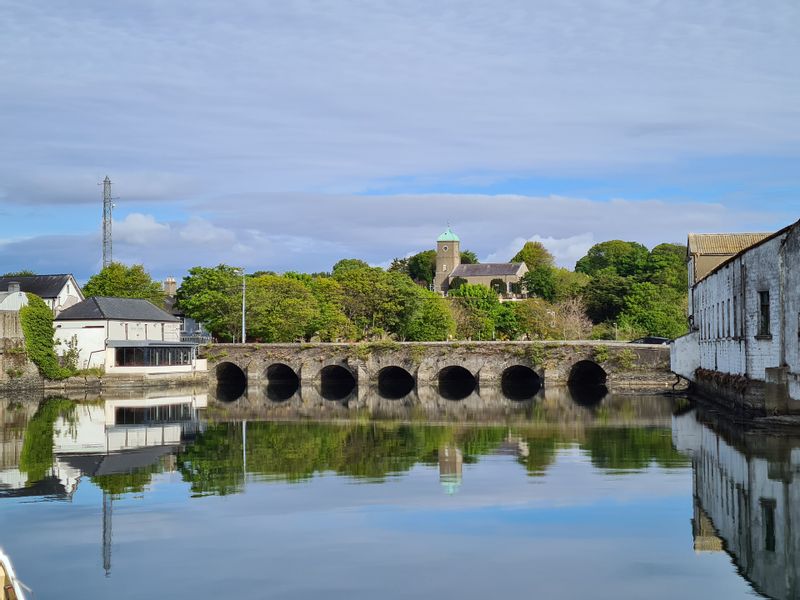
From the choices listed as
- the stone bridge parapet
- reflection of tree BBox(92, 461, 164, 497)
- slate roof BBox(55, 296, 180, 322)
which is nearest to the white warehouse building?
the stone bridge parapet

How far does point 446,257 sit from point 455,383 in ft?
275

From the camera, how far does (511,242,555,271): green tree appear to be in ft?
531

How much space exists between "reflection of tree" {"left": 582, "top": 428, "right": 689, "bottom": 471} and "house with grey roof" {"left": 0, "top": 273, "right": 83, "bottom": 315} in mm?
44903

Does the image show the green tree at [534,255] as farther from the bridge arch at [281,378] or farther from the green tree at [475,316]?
the bridge arch at [281,378]

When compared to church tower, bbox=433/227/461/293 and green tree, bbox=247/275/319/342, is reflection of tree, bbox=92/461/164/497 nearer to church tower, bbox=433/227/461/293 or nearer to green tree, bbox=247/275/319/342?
green tree, bbox=247/275/319/342

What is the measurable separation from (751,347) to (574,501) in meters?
14.9

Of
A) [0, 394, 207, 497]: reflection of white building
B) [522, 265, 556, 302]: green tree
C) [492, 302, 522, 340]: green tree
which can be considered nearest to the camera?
[0, 394, 207, 497]: reflection of white building

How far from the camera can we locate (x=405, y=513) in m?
18.7

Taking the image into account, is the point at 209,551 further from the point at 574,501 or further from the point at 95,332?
the point at 95,332

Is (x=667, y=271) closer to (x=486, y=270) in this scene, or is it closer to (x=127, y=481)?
(x=486, y=270)

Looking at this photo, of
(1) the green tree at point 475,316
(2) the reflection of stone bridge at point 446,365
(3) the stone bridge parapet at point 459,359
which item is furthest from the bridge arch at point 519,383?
(1) the green tree at point 475,316

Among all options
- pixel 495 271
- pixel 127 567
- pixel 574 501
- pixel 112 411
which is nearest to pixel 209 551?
pixel 127 567

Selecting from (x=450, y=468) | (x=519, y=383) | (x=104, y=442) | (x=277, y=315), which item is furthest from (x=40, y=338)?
(x=450, y=468)

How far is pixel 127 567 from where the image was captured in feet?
48.4
